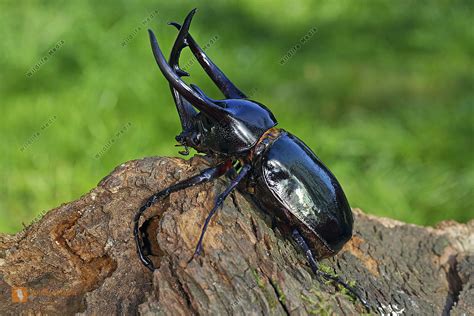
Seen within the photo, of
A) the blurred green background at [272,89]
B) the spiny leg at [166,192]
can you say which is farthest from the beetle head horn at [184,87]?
the blurred green background at [272,89]

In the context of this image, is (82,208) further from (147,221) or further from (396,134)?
(396,134)

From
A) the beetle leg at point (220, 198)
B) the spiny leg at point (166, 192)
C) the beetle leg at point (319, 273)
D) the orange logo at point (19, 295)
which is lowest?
the beetle leg at point (319, 273)

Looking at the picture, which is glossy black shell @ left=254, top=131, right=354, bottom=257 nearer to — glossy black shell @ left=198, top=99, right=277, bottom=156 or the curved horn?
glossy black shell @ left=198, top=99, right=277, bottom=156

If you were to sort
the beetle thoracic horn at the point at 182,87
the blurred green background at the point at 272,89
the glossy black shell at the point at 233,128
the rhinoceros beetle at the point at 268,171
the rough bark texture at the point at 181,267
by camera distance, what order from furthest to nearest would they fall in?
the blurred green background at the point at 272,89 < the glossy black shell at the point at 233,128 < the rhinoceros beetle at the point at 268,171 < the beetle thoracic horn at the point at 182,87 < the rough bark texture at the point at 181,267

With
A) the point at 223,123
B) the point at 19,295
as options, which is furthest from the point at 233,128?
the point at 19,295

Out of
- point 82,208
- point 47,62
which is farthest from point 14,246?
point 47,62

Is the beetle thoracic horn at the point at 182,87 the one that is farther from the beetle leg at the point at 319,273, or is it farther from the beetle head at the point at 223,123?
the beetle leg at the point at 319,273

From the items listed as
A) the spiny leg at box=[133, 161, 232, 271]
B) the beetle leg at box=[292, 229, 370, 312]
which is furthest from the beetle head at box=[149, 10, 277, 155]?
the beetle leg at box=[292, 229, 370, 312]

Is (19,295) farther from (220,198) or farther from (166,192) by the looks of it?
(220,198)

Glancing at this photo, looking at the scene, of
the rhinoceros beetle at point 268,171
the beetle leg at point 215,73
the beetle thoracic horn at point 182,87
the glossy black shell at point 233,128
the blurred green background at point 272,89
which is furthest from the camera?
the blurred green background at point 272,89
